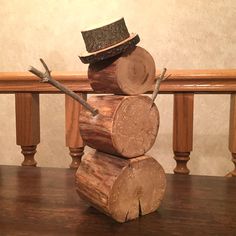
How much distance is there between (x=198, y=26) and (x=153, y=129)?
38.8 inches

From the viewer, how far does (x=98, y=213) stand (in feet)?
1.87

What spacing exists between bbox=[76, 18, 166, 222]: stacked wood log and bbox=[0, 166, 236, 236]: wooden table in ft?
0.10

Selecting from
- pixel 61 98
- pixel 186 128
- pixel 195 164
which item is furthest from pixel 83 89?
pixel 195 164

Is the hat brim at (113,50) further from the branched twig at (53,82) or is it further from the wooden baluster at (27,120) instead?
the wooden baluster at (27,120)

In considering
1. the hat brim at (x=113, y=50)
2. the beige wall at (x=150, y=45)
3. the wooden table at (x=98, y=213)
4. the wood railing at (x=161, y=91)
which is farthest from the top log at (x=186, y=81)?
the beige wall at (x=150, y=45)

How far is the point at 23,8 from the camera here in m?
1.54

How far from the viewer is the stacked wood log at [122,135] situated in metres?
0.51

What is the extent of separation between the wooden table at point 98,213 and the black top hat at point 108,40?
0.93ft

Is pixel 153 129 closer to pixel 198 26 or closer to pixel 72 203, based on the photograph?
pixel 72 203

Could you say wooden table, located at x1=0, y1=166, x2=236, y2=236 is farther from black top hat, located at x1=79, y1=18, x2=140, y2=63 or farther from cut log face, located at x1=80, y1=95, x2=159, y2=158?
black top hat, located at x1=79, y1=18, x2=140, y2=63

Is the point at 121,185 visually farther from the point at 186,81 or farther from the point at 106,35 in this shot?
the point at 186,81

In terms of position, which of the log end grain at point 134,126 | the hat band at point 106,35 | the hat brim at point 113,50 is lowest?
the log end grain at point 134,126

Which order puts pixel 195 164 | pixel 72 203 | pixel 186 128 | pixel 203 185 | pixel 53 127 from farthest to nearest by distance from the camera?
pixel 53 127 < pixel 195 164 < pixel 186 128 < pixel 203 185 < pixel 72 203

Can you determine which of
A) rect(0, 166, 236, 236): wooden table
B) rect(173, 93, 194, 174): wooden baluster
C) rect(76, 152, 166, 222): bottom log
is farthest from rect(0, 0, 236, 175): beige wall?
rect(76, 152, 166, 222): bottom log
